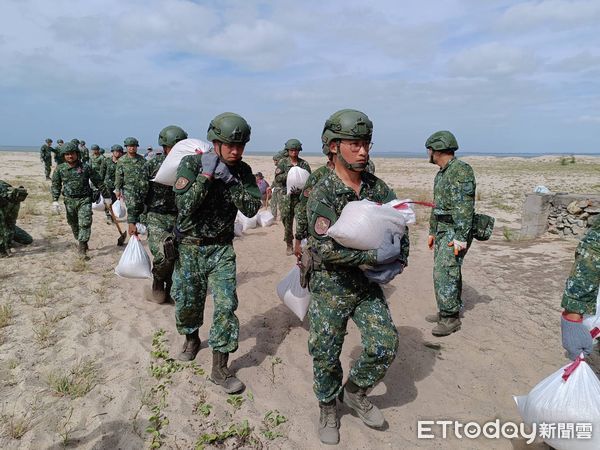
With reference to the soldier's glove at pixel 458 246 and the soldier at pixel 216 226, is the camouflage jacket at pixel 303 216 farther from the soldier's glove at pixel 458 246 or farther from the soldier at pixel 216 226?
the soldier's glove at pixel 458 246

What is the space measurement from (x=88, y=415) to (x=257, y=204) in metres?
2.04

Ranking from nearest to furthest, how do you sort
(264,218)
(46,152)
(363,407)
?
(363,407) < (264,218) < (46,152)

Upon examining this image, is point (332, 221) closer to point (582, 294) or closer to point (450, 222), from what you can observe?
point (582, 294)

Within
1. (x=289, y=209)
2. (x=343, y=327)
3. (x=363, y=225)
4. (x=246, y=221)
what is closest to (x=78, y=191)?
(x=246, y=221)

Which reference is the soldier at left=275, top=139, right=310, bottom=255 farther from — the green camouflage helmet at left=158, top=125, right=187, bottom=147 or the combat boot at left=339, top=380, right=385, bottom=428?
the combat boot at left=339, top=380, right=385, bottom=428

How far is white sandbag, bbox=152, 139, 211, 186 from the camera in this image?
3787mm

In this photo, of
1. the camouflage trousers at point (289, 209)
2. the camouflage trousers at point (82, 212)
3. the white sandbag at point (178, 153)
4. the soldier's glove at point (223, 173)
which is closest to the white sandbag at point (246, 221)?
the camouflage trousers at point (289, 209)

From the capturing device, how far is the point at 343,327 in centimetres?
297

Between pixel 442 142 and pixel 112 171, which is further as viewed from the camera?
pixel 112 171

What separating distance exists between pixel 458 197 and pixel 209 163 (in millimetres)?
2658

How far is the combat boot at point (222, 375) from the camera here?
3482 millimetres

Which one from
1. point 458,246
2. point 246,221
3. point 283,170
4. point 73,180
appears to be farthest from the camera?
point 246,221

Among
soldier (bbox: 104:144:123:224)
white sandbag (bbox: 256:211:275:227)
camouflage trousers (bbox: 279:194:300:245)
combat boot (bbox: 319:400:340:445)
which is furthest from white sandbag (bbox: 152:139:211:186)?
white sandbag (bbox: 256:211:275:227)

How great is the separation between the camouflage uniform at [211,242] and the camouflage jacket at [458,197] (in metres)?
2.19
